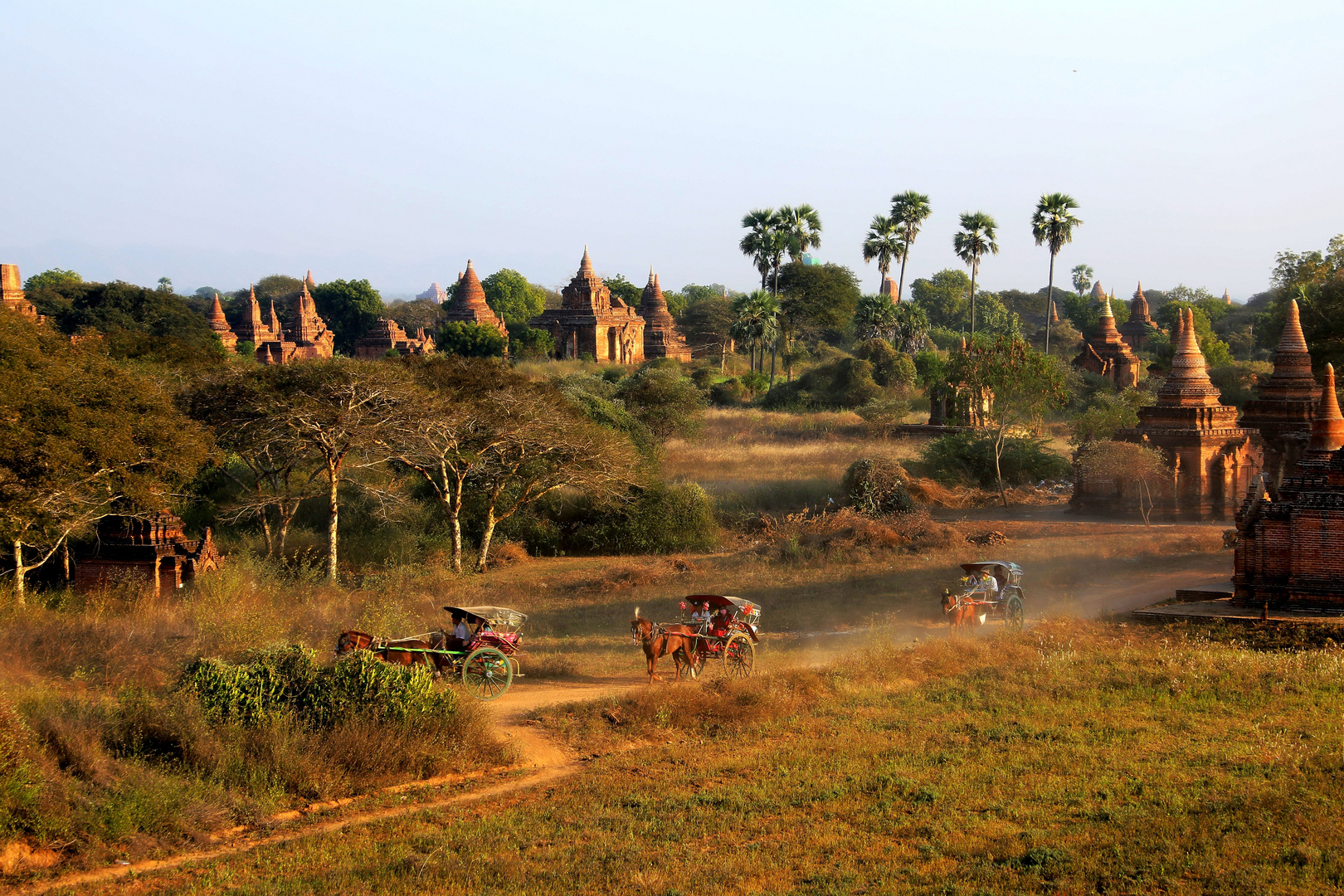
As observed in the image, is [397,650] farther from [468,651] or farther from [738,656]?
[738,656]

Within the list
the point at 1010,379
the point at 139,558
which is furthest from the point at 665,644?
the point at 1010,379

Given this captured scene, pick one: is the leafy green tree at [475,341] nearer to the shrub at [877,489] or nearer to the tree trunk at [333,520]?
the shrub at [877,489]

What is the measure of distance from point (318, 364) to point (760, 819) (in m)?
13.7

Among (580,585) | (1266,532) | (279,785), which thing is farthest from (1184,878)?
(580,585)

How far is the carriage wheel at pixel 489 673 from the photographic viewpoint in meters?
11.6

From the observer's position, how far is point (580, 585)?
19.0 m

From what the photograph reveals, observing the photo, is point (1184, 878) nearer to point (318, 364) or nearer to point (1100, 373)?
point (318, 364)

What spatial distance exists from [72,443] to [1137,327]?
235ft

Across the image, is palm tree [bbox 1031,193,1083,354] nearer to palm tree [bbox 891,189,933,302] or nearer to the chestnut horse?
palm tree [bbox 891,189,933,302]

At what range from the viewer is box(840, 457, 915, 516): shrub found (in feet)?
82.2

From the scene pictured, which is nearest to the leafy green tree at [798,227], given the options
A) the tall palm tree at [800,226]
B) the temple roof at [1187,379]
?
the tall palm tree at [800,226]

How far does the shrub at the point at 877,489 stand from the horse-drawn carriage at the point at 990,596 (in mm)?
9075

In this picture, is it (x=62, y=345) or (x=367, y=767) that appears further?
(x=62, y=345)

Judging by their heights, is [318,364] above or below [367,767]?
above
